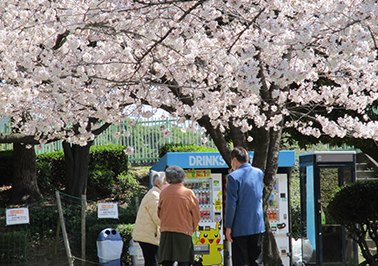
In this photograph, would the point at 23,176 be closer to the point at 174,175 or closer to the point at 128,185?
the point at 128,185

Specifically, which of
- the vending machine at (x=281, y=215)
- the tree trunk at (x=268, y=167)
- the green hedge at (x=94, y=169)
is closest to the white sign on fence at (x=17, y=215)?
the tree trunk at (x=268, y=167)

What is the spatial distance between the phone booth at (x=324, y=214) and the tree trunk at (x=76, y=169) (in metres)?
6.29

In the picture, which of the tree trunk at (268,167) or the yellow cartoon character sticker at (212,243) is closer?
the tree trunk at (268,167)

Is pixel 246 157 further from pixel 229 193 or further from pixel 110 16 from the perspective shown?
pixel 110 16

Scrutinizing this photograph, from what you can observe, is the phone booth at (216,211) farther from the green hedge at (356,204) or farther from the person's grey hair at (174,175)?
the person's grey hair at (174,175)

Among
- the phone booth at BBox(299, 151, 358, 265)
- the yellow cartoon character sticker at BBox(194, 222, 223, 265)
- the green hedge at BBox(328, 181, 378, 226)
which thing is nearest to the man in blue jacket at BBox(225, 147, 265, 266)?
the green hedge at BBox(328, 181, 378, 226)

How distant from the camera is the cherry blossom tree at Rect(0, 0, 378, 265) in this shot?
16.3 feet

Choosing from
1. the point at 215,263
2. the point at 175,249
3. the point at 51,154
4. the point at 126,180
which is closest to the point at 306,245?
the point at 215,263

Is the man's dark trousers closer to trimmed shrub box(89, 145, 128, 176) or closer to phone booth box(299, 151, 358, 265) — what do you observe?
phone booth box(299, 151, 358, 265)

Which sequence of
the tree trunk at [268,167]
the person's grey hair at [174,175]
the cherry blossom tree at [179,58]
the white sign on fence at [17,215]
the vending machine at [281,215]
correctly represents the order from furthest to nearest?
the vending machine at [281,215]
the white sign on fence at [17,215]
the tree trunk at [268,167]
the person's grey hair at [174,175]
the cherry blossom tree at [179,58]

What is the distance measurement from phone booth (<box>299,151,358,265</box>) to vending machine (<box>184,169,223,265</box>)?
5.93 feet

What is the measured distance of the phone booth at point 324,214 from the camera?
29.0 feet

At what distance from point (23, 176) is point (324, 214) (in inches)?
344

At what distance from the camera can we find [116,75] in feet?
21.4
